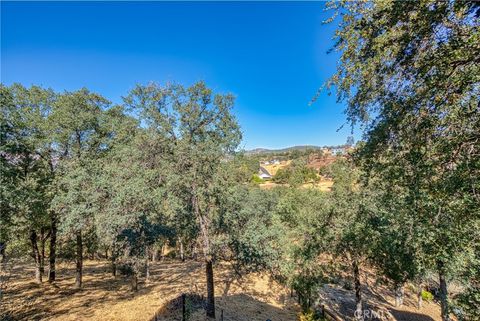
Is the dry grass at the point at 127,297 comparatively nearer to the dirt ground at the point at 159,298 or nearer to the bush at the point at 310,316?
the dirt ground at the point at 159,298

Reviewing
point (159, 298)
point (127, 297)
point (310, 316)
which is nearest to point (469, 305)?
point (310, 316)

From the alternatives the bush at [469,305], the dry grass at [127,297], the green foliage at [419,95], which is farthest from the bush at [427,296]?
the green foliage at [419,95]

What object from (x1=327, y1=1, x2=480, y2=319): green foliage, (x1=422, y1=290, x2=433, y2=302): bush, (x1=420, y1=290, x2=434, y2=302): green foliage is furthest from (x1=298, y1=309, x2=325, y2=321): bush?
(x1=422, y1=290, x2=433, y2=302): bush

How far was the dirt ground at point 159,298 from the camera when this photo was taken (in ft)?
36.5

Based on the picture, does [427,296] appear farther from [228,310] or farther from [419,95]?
[419,95]

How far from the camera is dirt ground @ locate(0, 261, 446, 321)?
11.1 meters

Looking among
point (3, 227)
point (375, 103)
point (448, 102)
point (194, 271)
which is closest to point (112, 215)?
point (3, 227)

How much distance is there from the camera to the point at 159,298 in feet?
45.1

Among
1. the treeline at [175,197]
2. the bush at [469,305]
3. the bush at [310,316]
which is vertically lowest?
the bush at [310,316]

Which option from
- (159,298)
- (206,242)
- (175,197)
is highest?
(175,197)

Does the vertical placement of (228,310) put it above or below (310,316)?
above

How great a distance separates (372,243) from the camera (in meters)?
11.0

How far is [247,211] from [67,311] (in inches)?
361

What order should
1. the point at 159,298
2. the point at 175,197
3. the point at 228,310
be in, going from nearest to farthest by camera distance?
the point at 175,197 → the point at 228,310 → the point at 159,298
